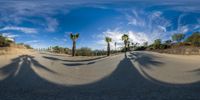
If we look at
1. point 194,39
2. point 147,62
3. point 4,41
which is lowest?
point 147,62

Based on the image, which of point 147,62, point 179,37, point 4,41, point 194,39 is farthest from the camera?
point 179,37

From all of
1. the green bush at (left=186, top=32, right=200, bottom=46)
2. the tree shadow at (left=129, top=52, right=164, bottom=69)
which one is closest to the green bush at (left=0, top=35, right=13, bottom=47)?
the tree shadow at (left=129, top=52, right=164, bottom=69)

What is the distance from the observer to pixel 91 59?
42188 mm

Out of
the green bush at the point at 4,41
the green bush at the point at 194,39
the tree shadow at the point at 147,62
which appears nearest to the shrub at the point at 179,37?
the green bush at the point at 194,39

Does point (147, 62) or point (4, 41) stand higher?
point (4, 41)

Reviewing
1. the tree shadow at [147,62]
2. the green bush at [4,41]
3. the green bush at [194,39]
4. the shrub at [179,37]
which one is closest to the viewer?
the tree shadow at [147,62]

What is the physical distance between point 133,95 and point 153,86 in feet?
9.73

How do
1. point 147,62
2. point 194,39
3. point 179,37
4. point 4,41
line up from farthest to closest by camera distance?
point 179,37 → point 194,39 → point 4,41 → point 147,62

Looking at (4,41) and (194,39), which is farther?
(194,39)

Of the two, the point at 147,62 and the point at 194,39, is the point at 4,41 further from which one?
the point at 194,39

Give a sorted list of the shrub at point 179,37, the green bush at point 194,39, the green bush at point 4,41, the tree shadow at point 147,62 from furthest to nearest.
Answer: the shrub at point 179,37
the green bush at point 194,39
the green bush at point 4,41
the tree shadow at point 147,62

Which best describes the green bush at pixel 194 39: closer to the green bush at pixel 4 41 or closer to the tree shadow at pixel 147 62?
the tree shadow at pixel 147 62

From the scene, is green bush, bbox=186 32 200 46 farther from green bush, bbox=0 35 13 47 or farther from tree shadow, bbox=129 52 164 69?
green bush, bbox=0 35 13 47

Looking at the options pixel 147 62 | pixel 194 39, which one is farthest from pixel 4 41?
pixel 194 39
